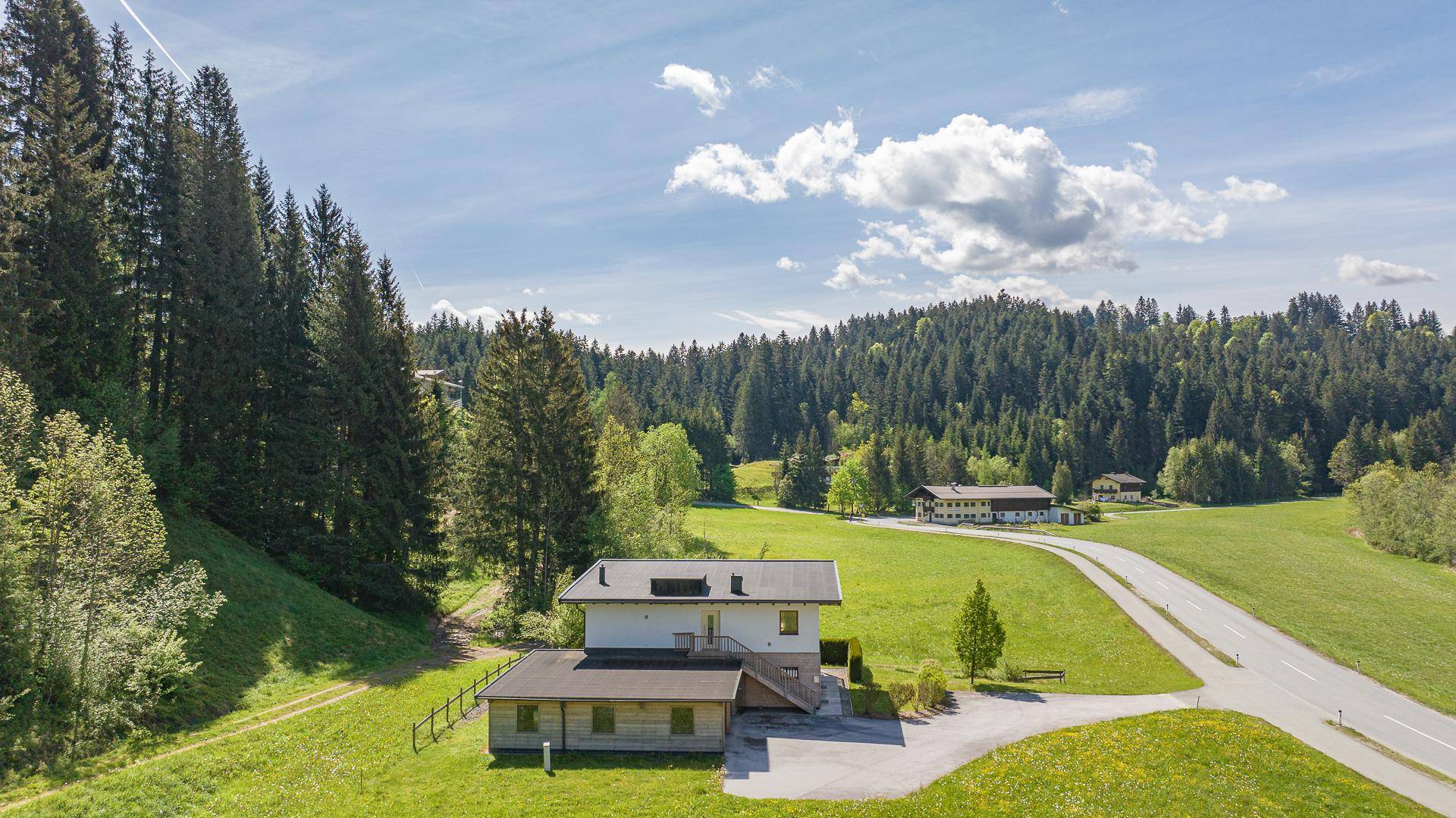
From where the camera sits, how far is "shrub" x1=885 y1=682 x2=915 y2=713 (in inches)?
1203

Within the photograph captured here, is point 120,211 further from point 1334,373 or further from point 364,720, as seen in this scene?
point 1334,373

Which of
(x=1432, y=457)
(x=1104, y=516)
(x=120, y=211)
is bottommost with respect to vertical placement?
(x=1104, y=516)

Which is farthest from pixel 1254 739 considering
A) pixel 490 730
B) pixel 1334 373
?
pixel 1334 373

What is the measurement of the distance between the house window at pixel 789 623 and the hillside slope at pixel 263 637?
1941cm

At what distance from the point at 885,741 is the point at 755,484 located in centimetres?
11636

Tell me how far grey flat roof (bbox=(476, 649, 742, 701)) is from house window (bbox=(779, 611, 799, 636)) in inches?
101

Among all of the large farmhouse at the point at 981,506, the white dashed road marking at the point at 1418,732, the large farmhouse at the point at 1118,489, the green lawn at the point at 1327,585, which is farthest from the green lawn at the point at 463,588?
the large farmhouse at the point at 1118,489

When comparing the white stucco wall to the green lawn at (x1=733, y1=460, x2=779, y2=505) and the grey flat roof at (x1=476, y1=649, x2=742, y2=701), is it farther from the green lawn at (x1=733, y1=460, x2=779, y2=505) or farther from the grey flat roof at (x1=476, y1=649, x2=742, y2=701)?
the green lawn at (x1=733, y1=460, x2=779, y2=505)

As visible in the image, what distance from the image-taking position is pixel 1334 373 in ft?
578

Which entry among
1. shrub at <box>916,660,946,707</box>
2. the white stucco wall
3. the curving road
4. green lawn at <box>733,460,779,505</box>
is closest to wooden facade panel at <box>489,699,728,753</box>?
the white stucco wall

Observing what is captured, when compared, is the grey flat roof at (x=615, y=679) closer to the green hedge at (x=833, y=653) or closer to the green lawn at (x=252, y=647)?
the green hedge at (x=833, y=653)

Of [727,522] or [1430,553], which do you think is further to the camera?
[727,522]

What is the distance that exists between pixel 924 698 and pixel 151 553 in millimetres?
30240

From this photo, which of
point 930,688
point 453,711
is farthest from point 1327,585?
point 453,711
